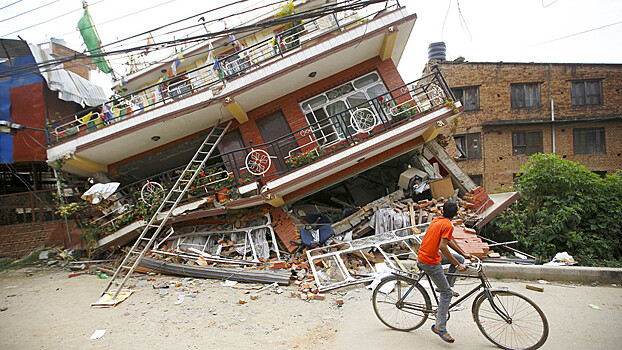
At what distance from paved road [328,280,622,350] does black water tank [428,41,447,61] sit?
67.0ft

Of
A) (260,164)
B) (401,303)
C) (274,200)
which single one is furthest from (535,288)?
(260,164)

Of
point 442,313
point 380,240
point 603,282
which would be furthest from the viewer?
point 380,240

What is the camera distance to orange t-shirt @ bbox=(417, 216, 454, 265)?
3932 millimetres

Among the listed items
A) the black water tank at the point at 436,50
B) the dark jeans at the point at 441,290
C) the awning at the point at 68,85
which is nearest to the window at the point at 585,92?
the black water tank at the point at 436,50

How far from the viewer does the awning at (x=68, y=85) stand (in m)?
11.2

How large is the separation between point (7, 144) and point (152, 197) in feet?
19.9

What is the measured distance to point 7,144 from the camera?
1092 cm

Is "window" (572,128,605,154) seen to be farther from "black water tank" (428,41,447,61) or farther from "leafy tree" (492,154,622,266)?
"leafy tree" (492,154,622,266)

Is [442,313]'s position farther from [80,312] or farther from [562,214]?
[562,214]

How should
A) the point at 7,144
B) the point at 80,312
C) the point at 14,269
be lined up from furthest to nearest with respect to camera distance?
the point at 7,144
the point at 14,269
the point at 80,312

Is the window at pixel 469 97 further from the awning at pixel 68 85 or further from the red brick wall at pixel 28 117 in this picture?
the red brick wall at pixel 28 117

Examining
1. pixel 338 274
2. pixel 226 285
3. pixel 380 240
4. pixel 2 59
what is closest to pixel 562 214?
pixel 380 240

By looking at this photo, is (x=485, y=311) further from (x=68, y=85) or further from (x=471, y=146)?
(x=471, y=146)

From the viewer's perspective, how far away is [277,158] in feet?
32.0
